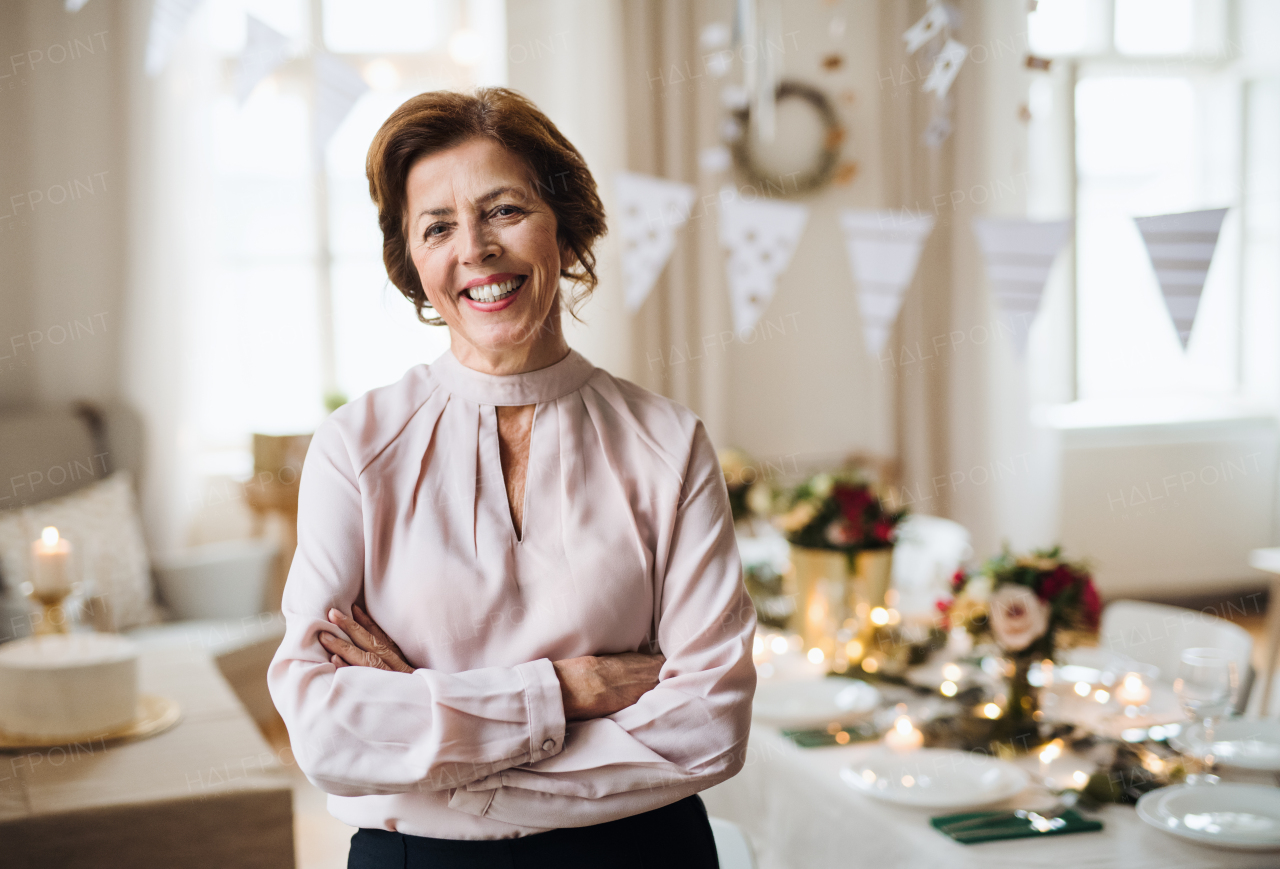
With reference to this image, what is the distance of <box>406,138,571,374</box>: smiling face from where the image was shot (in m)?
1.20

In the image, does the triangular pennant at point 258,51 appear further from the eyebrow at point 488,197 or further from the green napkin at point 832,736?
the green napkin at point 832,736

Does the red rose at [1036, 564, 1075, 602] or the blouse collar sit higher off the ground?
the blouse collar

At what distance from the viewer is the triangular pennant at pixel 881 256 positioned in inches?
113

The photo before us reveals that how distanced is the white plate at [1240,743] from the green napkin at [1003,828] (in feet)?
1.11

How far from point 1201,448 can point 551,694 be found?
200 inches

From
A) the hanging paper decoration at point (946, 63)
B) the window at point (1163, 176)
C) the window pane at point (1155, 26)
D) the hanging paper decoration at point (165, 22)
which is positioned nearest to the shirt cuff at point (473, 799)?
the hanging paper decoration at point (946, 63)

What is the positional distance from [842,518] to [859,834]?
0.89m

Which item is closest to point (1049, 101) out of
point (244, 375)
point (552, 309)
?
point (244, 375)

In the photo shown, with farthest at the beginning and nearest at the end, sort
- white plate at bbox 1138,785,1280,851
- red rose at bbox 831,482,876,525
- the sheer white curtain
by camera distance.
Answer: the sheer white curtain < red rose at bbox 831,482,876,525 < white plate at bbox 1138,785,1280,851

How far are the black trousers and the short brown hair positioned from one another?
64 cm

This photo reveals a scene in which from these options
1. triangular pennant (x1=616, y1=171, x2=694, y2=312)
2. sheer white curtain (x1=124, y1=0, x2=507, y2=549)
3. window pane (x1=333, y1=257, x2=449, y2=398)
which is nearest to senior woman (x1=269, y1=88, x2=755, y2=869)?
triangular pennant (x1=616, y1=171, x2=694, y2=312)

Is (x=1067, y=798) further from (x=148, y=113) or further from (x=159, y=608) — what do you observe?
(x=148, y=113)

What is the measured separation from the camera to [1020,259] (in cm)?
256

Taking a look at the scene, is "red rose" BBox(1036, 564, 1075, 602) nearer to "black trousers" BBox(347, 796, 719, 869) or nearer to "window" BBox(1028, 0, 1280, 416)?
"black trousers" BBox(347, 796, 719, 869)
